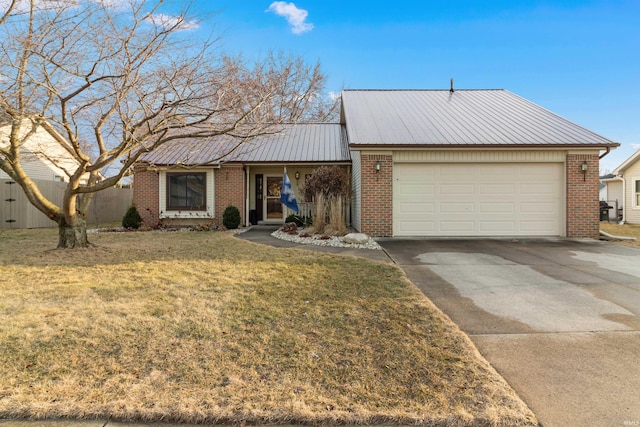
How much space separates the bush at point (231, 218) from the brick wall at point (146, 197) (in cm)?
293

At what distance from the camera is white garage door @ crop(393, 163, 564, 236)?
10.2 metres

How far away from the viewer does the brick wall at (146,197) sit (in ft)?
44.7

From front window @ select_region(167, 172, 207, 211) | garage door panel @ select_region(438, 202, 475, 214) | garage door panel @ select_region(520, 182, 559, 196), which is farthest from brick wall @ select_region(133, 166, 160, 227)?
garage door panel @ select_region(520, 182, 559, 196)

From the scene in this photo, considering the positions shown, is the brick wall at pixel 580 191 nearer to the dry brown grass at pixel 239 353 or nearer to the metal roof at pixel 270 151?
the metal roof at pixel 270 151

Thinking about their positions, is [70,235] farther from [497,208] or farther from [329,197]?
[497,208]

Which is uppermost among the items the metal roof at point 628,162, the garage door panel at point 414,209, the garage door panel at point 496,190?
the metal roof at point 628,162

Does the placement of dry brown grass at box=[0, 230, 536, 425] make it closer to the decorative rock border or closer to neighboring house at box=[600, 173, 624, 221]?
the decorative rock border

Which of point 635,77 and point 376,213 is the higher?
point 635,77

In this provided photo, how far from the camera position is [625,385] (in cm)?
250

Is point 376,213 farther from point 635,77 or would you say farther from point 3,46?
point 635,77

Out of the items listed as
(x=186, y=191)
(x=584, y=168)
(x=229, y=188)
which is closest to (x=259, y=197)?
(x=229, y=188)

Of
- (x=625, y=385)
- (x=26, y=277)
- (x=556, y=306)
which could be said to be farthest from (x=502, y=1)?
(x=26, y=277)

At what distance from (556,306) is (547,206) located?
288 inches

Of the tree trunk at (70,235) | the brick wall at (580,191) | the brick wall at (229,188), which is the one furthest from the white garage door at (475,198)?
the tree trunk at (70,235)
